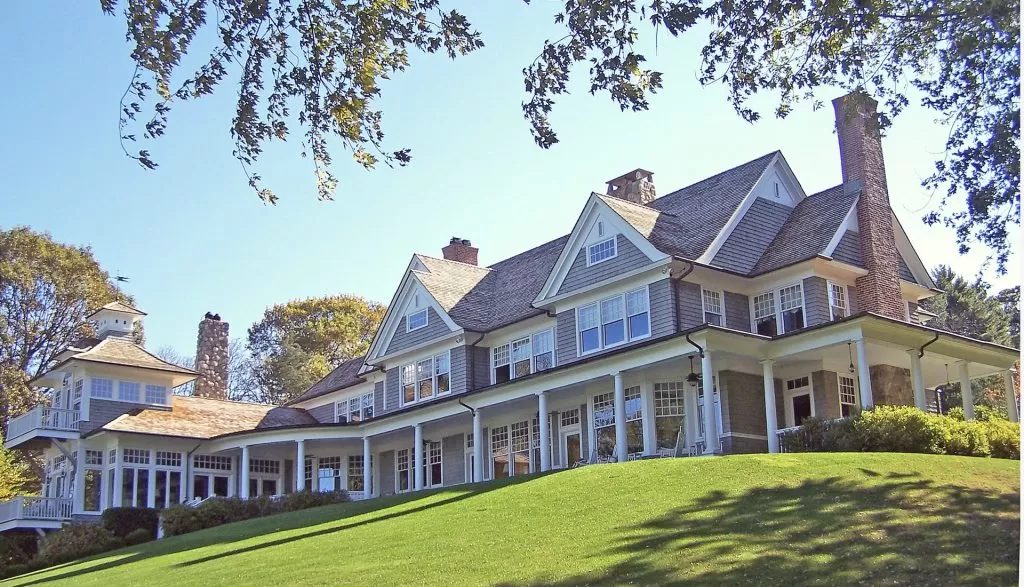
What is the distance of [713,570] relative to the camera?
13.9 meters

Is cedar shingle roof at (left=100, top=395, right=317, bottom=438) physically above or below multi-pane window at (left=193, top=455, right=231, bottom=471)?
above

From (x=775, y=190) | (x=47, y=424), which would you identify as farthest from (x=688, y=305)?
(x=47, y=424)

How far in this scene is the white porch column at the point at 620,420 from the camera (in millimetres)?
28141

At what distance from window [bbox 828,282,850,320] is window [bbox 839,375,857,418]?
173cm

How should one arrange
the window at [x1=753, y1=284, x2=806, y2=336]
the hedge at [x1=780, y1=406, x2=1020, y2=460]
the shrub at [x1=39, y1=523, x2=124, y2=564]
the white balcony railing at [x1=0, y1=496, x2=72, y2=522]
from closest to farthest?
the hedge at [x1=780, y1=406, x2=1020, y2=460]
the window at [x1=753, y1=284, x2=806, y2=336]
the shrub at [x1=39, y1=523, x2=124, y2=564]
the white balcony railing at [x1=0, y1=496, x2=72, y2=522]

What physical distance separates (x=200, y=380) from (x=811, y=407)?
101 feet

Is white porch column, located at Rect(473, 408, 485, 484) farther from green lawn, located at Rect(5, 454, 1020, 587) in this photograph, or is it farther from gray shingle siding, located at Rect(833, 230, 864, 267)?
gray shingle siding, located at Rect(833, 230, 864, 267)

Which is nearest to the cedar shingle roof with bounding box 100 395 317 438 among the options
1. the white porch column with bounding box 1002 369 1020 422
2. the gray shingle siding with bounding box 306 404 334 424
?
the gray shingle siding with bounding box 306 404 334 424

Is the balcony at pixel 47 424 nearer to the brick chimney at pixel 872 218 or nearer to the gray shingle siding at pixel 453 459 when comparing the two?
the gray shingle siding at pixel 453 459

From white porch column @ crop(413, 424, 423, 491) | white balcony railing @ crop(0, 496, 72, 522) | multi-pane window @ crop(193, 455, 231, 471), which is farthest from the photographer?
multi-pane window @ crop(193, 455, 231, 471)

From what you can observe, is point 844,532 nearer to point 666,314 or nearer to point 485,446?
point 666,314

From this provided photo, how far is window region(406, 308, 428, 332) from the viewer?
38.2 metres

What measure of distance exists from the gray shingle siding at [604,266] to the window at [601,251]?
0.42 feet

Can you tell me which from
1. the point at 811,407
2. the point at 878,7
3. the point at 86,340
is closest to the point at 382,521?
the point at 811,407
